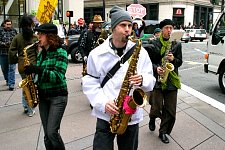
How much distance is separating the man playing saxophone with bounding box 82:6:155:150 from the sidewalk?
169 centimetres

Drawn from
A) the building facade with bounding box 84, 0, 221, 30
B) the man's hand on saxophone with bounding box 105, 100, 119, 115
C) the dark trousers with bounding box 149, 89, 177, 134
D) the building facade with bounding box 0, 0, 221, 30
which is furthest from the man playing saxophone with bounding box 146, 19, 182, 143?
the building facade with bounding box 84, 0, 221, 30

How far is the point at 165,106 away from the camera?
15.6 ft

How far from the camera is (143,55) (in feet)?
9.65

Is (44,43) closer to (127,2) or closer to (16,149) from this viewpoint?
(16,149)

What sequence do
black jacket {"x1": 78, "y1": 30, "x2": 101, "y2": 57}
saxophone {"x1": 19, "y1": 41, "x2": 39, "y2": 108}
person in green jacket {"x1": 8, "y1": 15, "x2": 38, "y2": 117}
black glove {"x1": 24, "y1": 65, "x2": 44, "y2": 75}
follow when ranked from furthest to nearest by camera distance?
black jacket {"x1": 78, "y1": 30, "x2": 101, "y2": 57} → person in green jacket {"x1": 8, "y1": 15, "x2": 38, "y2": 117} → saxophone {"x1": 19, "y1": 41, "x2": 39, "y2": 108} → black glove {"x1": 24, "y1": 65, "x2": 44, "y2": 75}

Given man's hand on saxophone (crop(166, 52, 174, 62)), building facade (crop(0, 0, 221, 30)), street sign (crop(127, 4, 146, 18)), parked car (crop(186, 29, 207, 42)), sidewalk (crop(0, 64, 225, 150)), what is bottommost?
sidewalk (crop(0, 64, 225, 150))

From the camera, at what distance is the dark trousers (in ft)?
15.4

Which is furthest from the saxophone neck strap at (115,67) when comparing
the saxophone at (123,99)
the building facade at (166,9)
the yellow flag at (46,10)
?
the building facade at (166,9)

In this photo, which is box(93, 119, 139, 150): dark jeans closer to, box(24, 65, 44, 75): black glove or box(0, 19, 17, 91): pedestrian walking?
box(24, 65, 44, 75): black glove

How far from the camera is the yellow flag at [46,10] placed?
20.2 feet

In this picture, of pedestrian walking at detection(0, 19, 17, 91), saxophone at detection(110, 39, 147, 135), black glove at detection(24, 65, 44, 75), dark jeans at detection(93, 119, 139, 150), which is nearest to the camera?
saxophone at detection(110, 39, 147, 135)

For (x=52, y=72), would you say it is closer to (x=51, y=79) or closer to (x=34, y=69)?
(x=51, y=79)

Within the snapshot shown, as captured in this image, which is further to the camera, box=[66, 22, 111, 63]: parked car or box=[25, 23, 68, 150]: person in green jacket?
box=[66, 22, 111, 63]: parked car

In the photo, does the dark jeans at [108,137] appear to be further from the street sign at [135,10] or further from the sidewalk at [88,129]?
the street sign at [135,10]
